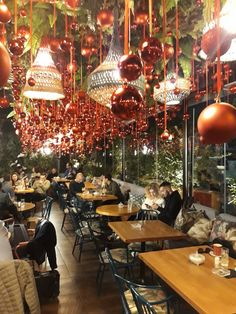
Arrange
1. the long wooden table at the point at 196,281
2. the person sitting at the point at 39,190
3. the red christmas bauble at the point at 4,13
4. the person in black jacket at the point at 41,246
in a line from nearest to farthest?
the red christmas bauble at the point at 4,13 < the long wooden table at the point at 196,281 < the person in black jacket at the point at 41,246 < the person sitting at the point at 39,190

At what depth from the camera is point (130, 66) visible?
952 mm

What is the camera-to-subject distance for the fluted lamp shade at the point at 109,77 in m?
1.74

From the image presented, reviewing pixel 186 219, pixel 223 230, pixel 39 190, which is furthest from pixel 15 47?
pixel 39 190

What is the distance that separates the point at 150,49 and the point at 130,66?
0.12 meters

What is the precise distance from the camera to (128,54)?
98cm

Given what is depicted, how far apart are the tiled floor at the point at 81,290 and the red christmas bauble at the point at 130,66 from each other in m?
2.98

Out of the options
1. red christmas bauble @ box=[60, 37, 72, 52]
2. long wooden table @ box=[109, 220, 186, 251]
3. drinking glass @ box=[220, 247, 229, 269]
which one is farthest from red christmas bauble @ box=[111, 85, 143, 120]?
long wooden table @ box=[109, 220, 186, 251]

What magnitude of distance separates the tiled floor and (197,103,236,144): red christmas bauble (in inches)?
110

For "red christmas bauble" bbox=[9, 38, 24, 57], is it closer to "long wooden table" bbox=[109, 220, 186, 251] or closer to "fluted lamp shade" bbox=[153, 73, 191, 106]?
"fluted lamp shade" bbox=[153, 73, 191, 106]

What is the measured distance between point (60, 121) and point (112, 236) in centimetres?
235

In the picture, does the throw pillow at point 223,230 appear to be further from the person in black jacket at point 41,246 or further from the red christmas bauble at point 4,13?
the red christmas bauble at point 4,13

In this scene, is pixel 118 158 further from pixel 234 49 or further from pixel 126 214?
pixel 234 49

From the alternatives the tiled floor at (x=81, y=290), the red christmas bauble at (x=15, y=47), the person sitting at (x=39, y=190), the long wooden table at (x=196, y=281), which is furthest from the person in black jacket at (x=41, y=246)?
the person sitting at (x=39, y=190)

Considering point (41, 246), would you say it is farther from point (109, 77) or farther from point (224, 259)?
point (109, 77)
